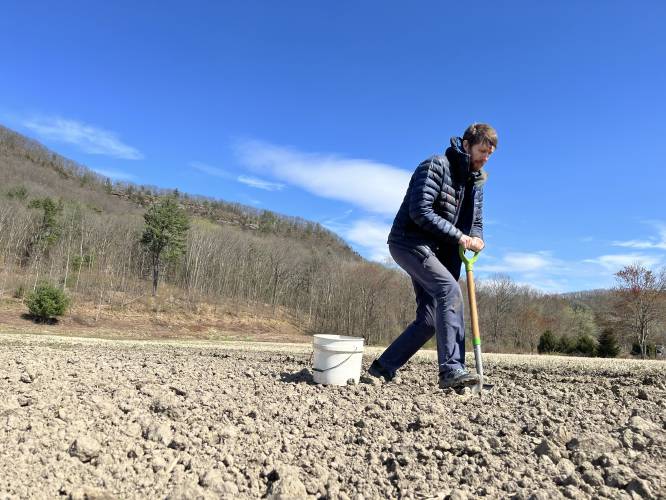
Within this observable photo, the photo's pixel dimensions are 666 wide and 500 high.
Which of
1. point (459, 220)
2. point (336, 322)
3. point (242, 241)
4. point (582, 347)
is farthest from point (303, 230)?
point (459, 220)

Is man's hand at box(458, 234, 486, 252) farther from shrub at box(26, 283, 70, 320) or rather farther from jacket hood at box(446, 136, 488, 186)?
shrub at box(26, 283, 70, 320)

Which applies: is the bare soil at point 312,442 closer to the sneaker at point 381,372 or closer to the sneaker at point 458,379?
the sneaker at point 458,379

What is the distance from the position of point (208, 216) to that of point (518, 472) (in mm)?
132725

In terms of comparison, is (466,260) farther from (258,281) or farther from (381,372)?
(258,281)

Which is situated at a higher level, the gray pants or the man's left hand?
the man's left hand

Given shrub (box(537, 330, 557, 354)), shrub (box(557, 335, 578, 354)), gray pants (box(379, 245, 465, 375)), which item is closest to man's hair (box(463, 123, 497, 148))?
gray pants (box(379, 245, 465, 375))

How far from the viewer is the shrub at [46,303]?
2755 cm

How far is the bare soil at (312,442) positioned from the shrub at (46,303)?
28.5 m

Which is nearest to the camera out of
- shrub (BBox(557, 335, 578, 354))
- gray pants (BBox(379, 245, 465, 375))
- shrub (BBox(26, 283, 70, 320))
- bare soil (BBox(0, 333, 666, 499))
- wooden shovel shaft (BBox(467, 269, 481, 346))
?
bare soil (BBox(0, 333, 666, 499))

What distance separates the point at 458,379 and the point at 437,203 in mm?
1351

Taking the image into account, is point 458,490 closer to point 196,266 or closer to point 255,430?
point 255,430

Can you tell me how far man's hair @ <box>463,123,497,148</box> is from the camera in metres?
3.67

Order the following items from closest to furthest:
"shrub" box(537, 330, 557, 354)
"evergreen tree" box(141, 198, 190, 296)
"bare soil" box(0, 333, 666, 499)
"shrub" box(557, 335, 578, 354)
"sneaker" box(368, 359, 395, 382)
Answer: "bare soil" box(0, 333, 666, 499) < "sneaker" box(368, 359, 395, 382) < "shrub" box(557, 335, 578, 354) < "shrub" box(537, 330, 557, 354) < "evergreen tree" box(141, 198, 190, 296)

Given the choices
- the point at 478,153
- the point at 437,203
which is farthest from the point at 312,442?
the point at 478,153
